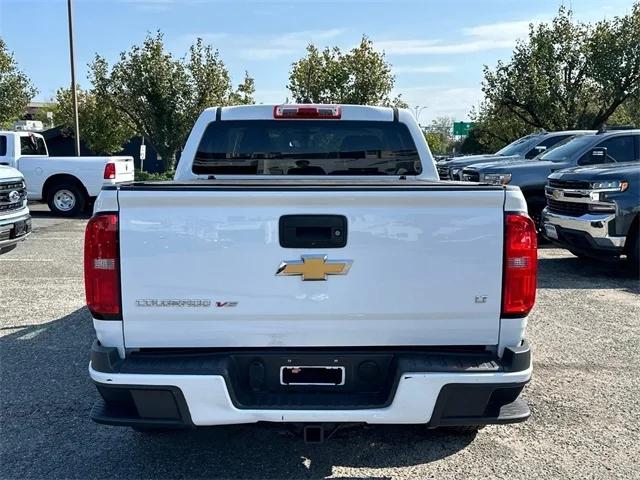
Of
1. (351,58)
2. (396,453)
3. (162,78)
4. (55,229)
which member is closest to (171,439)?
(396,453)

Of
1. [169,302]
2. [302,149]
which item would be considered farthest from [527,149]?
[169,302]

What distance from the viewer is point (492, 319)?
2.85 m

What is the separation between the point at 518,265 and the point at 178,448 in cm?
222

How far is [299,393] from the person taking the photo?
2.86 m

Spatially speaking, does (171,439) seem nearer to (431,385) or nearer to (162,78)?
(431,385)

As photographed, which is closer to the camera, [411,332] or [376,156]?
[411,332]

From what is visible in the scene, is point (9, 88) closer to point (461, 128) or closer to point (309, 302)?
point (309, 302)

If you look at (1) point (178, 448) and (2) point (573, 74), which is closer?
(1) point (178, 448)

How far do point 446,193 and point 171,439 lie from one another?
2240 millimetres

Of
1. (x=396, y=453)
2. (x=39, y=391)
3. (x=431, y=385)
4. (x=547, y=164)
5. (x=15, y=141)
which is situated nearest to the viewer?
(x=431, y=385)

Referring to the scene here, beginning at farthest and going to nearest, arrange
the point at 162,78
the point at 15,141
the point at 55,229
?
the point at 162,78 < the point at 15,141 < the point at 55,229

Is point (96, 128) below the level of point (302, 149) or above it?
above

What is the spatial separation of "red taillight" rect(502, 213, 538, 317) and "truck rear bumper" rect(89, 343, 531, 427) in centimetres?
22

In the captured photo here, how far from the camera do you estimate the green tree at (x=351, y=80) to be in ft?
95.6
